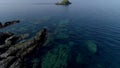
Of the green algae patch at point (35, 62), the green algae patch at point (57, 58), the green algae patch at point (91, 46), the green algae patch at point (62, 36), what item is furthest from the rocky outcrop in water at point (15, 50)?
the green algae patch at point (91, 46)

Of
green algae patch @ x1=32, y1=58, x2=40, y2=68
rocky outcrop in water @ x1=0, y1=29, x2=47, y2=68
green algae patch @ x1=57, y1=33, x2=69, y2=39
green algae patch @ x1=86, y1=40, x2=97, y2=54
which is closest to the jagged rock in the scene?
rocky outcrop in water @ x1=0, y1=29, x2=47, y2=68

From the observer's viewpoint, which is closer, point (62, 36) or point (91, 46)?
point (91, 46)

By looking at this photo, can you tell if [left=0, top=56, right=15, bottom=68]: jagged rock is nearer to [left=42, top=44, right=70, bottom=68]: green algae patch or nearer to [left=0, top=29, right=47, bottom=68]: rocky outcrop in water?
[left=0, top=29, right=47, bottom=68]: rocky outcrop in water

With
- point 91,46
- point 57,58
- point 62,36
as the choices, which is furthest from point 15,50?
point 91,46

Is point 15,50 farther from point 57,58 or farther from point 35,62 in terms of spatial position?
point 57,58

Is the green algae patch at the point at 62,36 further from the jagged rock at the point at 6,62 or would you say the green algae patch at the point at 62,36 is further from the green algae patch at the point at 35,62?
the jagged rock at the point at 6,62

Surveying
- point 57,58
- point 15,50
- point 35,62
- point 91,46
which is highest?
point 15,50

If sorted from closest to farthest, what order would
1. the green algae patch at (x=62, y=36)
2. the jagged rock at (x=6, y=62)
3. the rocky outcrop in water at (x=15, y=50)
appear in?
the jagged rock at (x=6, y=62)
the rocky outcrop in water at (x=15, y=50)
the green algae patch at (x=62, y=36)

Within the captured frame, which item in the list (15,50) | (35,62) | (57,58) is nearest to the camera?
(35,62)

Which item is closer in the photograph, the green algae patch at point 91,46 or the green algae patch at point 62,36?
the green algae patch at point 91,46
